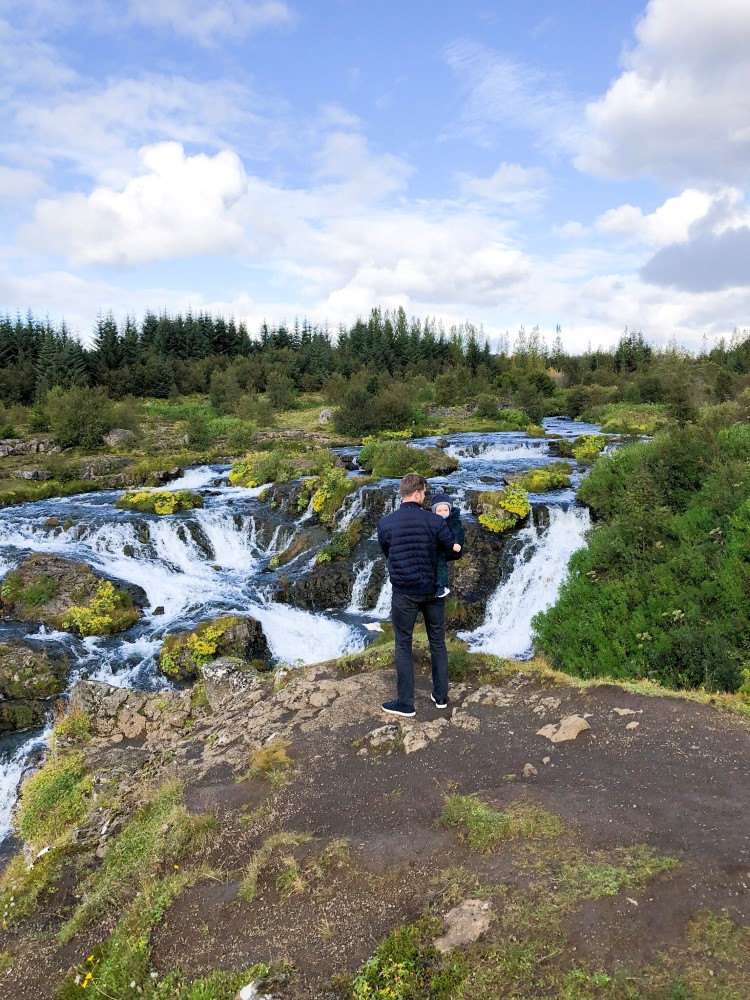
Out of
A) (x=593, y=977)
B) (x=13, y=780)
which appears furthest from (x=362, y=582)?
(x=593, y=977)

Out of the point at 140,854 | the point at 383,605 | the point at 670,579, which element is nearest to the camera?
the point at 140,854

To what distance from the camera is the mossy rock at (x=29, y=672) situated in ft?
35.1

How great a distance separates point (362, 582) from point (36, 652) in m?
7.28

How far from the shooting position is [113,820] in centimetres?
555

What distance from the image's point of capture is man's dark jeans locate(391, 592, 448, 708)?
18.7 ft

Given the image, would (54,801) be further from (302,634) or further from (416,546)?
(302,634)

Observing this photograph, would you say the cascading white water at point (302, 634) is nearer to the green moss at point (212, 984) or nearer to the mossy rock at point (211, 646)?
the mossy rock at point (211, 646)

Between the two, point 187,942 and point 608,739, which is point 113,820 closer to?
point 187,942

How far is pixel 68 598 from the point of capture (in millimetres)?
13836

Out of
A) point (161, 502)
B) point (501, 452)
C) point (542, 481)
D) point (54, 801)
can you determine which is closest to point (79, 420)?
point (161, 502)

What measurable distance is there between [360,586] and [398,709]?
8756mm

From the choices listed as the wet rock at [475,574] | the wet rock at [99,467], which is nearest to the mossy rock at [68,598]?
the wet rock at [475,574]

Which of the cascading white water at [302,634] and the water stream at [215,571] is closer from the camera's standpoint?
the water stream at [215,571]

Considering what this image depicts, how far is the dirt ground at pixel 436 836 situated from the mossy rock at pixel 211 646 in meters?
5.99
